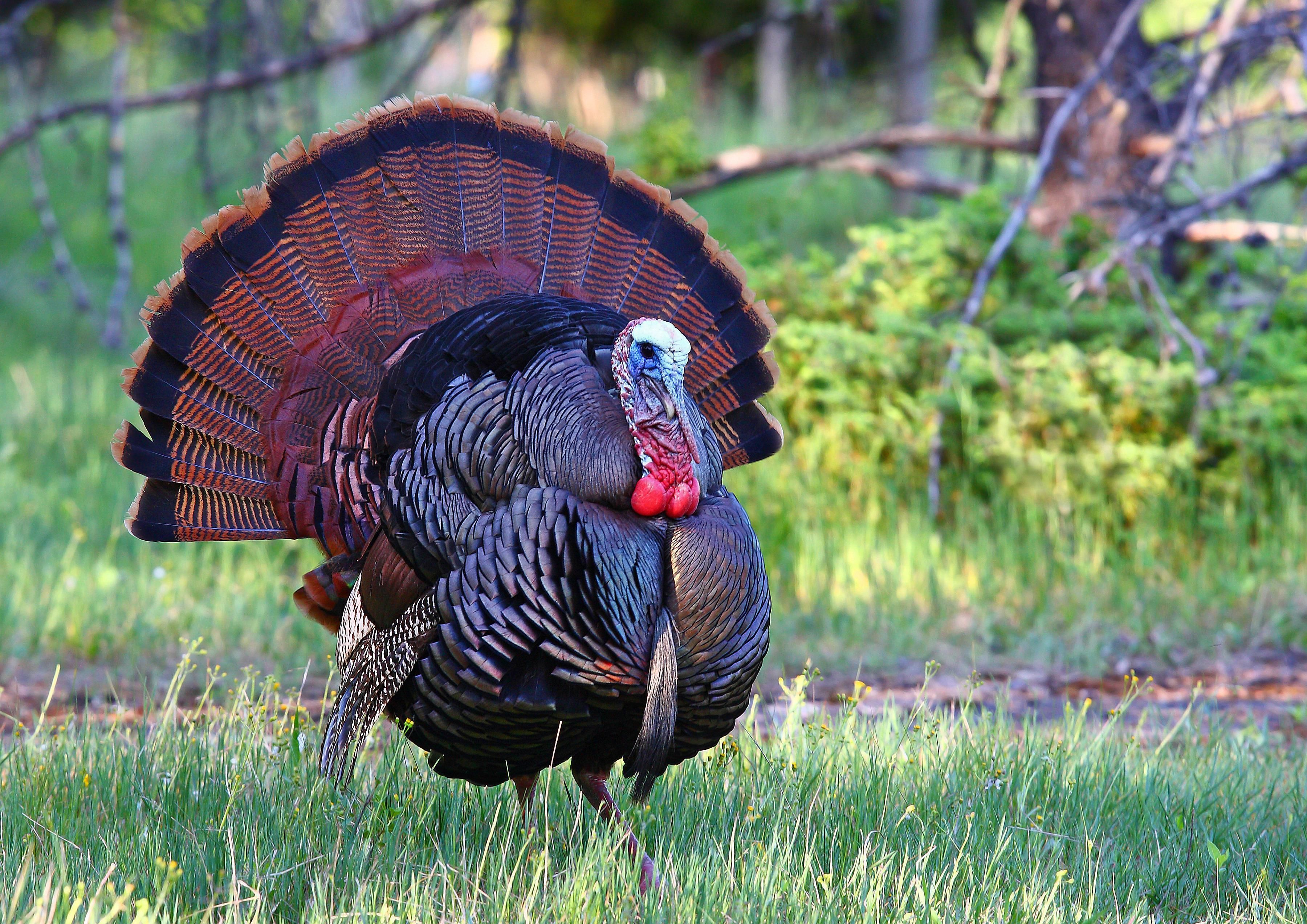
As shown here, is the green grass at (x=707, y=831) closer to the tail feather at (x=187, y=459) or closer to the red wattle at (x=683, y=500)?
the tail feather at (x=187, y=459)

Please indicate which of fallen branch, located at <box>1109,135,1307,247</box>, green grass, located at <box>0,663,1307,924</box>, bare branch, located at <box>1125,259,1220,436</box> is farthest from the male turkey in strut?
fallen branch, located at <box>1109,135,1307,247</box>

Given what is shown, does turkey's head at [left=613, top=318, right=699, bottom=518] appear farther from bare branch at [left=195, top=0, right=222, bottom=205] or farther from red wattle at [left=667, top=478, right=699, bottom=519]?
bare branch at [left=195, top=0, right=222, bottom=205]

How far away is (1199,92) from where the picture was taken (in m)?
5.46

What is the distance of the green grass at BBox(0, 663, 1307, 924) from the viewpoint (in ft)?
8.54

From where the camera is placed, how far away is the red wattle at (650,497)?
2.81 m

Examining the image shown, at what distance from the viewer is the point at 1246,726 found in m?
4.37

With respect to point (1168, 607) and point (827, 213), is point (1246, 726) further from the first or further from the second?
point (827, 213)

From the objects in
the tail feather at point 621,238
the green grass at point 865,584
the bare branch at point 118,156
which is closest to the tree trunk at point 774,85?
the bare branch at point 118,156

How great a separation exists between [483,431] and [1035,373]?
3355mm

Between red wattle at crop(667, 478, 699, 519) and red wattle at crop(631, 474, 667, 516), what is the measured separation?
2 cm

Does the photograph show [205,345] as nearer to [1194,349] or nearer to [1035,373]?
[1035,373]


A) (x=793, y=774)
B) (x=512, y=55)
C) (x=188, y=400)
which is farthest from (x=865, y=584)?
(x=512, y=55)

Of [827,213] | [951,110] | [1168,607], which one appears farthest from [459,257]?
[827,213]

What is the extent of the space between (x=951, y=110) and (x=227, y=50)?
4.57 m
